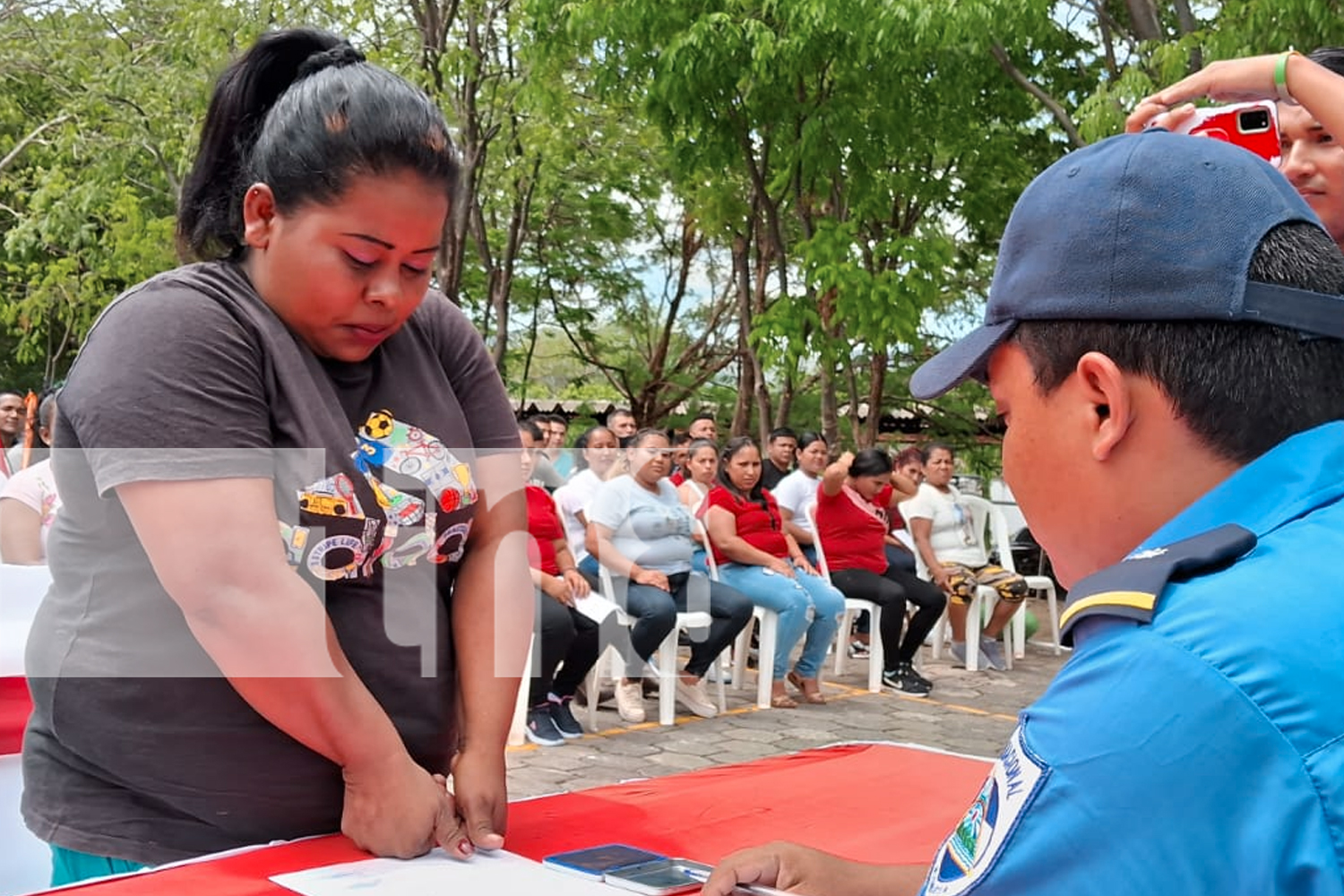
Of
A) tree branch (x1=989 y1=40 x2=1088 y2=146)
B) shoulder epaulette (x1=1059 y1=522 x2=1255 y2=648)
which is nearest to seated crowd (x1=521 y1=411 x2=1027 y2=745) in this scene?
tree branch (x1=989 y1=40 x2=1088 y2=146)

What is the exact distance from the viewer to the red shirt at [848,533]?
26.0ft

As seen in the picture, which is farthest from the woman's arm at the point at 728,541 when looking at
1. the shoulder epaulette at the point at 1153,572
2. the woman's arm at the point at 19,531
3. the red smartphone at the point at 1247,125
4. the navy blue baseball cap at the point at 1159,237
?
the shoulder epaulette at the point at 1153,572

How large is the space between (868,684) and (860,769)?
20.0 feet

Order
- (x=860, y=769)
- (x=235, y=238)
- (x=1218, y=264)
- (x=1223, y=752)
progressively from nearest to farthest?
(x=1223, y=752)
(x=1218, y=264)
(x=235, y=238)
(x=860, y=769)

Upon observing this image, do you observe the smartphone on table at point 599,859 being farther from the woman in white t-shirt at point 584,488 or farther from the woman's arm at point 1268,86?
the woman in white t-shirt at point 584,488

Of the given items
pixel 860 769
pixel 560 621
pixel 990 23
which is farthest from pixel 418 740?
pixel 990 23

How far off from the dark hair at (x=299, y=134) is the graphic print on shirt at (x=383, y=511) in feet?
0.91

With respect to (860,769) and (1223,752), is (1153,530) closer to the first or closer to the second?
(1223,752)

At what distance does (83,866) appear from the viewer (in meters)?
1.40

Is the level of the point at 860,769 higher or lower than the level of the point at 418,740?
lower

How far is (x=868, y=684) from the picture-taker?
7.89 metres

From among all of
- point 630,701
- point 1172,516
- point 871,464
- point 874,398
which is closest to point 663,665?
point 630,701

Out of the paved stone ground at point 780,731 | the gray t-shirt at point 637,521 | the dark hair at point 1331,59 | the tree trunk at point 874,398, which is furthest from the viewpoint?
the tree trunk at point 874,398

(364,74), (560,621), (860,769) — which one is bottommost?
(560,621)
